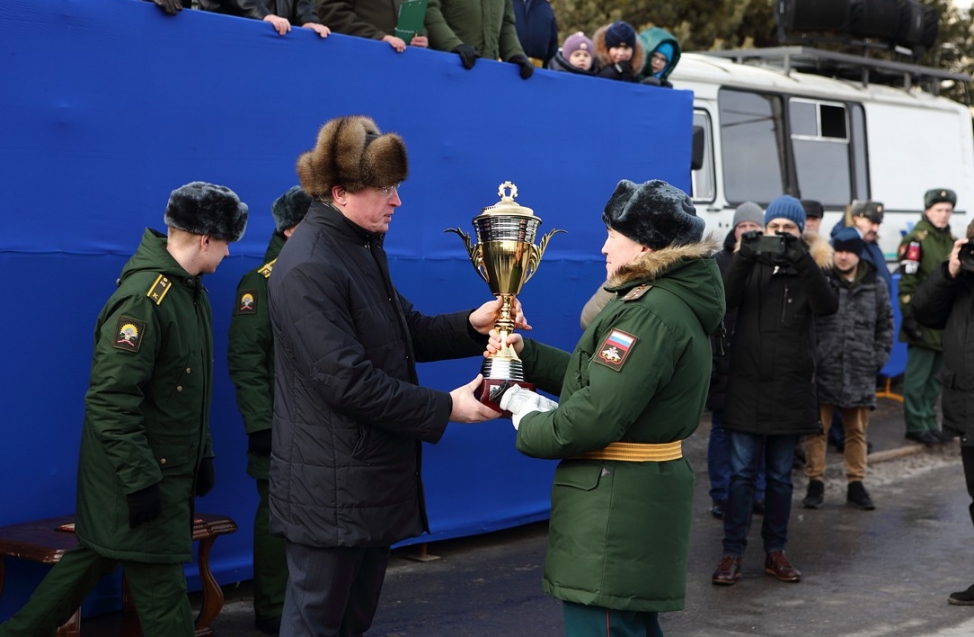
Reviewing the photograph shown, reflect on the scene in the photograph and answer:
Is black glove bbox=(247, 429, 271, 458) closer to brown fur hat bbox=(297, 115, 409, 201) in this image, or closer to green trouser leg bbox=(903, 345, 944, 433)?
brown fur hat bbox=(297, 115, 409, 201)

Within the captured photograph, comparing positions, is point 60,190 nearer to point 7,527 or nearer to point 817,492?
point 7,527

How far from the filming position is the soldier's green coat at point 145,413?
4.52 m

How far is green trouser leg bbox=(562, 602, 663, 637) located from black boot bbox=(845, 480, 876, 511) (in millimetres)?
5144

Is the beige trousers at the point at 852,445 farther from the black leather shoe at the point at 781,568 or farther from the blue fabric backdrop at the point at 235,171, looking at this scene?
the blue fabric backdrop at the point at 235,171

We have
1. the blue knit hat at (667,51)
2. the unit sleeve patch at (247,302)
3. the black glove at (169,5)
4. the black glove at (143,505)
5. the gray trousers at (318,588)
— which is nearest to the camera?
the gray trousers at (318,588)

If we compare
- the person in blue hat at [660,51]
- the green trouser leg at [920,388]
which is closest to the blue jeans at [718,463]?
the person in blue hat at [660,51]

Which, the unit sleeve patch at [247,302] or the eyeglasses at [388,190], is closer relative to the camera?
the eyeglasses at [388,190]

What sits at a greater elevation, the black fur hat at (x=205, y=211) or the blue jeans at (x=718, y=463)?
the black fur hat at (x=205, y=211)

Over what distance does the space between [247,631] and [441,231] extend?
233 centimetres

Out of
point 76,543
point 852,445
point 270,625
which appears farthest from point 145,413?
point 852,445

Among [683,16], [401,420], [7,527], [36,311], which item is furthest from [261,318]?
[683,16]

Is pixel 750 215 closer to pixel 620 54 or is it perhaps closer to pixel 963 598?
pixel 620 54

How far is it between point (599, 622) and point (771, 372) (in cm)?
319

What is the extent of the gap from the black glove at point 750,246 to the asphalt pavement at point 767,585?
1.75m
